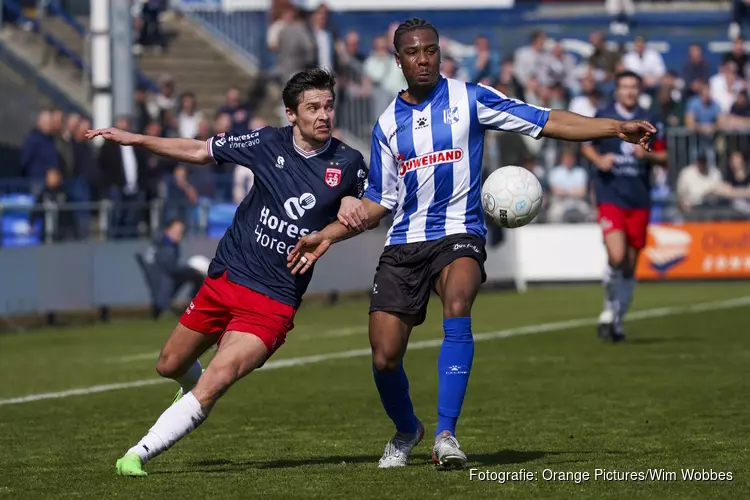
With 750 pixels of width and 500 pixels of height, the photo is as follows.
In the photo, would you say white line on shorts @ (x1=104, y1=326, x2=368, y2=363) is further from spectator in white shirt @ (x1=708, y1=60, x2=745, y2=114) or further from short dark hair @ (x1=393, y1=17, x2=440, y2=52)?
spectator in white shirt @ (x1=708, y1=60, x2=745, y2=114)

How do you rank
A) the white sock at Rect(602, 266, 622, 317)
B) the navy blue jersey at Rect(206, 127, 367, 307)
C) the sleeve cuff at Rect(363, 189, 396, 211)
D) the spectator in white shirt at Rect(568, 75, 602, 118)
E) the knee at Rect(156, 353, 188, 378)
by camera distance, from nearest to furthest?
the navy blue jersey at Rect(206, 127, 367, 307) → the sleeve cuff at Rect(363, 189, 396, 211) → the knee at Rect(156, 353, 188, 378) → the white sock at Rect(602, 266, 622, 317) → the spectator in white shirt at Rect(568, 75, 602, 118)

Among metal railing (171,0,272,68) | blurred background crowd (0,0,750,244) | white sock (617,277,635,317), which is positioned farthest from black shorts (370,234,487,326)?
metal railing (171,0,272,68)

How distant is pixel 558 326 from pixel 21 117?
34.5 ft

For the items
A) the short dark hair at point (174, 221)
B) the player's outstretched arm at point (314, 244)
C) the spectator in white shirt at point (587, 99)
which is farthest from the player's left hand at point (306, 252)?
the spectator in white shirt at point (587, 99)

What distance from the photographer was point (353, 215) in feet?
25.9

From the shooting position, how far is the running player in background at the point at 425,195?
805cm

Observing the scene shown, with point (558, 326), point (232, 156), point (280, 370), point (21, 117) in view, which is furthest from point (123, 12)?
point (232, 156)

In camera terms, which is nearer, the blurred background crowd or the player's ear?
the player's ear

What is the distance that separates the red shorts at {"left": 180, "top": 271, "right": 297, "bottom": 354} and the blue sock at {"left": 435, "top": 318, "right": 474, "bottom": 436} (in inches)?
31.6

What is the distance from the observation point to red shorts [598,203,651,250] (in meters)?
15.0

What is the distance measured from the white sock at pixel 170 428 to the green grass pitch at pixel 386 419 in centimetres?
15

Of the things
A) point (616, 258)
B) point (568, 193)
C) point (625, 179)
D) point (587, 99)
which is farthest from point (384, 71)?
point (616, 258)

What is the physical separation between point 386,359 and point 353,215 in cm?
77

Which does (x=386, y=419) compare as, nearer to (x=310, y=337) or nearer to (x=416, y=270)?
(x=416, y=270)
